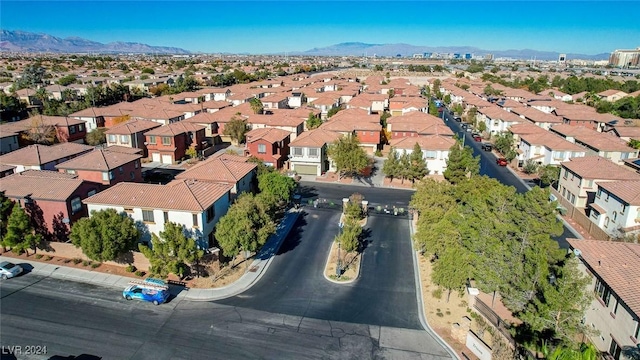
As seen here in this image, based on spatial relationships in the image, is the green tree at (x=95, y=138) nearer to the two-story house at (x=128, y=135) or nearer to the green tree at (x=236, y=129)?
the two-story house at (x=128, y=135)

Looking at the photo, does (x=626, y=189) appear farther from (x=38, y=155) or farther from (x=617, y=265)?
(x=38, y=155)

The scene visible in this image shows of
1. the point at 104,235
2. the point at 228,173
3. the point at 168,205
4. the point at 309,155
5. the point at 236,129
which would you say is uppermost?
the point at 236,129

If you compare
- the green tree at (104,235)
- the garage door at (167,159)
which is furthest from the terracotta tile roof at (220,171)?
the garage door at (167,159)

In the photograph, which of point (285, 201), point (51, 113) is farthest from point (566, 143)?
point (51, 113)

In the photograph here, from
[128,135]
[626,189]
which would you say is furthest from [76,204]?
[626,189]

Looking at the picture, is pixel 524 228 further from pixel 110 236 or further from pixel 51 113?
pixel 51 113
